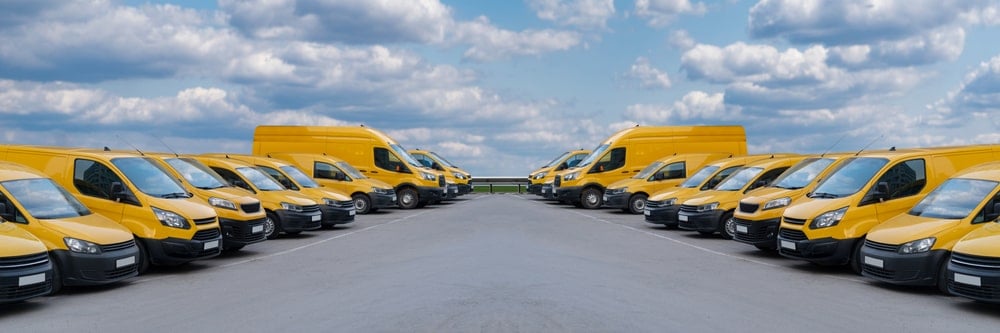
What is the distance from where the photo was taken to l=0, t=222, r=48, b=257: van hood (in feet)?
30.3

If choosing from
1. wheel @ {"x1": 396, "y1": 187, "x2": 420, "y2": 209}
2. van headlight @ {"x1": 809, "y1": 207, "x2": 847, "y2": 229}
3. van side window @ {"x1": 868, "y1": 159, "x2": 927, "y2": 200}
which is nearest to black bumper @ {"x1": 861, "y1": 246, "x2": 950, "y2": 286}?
van headlight @ {"x1": 809, "y1": 207, "x2": 847, "y2": 229}

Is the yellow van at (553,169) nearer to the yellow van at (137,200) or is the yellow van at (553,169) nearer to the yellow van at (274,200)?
the yellow van at (274,200)

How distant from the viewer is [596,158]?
96.7 ft

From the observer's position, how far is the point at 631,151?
29422 mm

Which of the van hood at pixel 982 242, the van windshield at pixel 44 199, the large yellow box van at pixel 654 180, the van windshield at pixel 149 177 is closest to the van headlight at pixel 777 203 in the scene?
the van hood at pixel 982 242

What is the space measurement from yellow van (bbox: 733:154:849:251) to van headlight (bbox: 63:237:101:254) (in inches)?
391

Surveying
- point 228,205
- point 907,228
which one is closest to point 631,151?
point 228,205

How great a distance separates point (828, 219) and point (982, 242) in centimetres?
304

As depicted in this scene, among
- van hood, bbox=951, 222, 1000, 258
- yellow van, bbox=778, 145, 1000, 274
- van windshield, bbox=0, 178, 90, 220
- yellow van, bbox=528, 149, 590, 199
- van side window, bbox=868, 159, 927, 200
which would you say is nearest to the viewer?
van hood, bbox=951, 222, 1000, 258

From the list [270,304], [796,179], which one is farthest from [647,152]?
[270,304]

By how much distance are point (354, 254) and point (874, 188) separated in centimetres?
812

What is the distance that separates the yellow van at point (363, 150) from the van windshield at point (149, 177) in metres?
15.6

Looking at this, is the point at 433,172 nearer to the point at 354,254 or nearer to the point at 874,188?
the point at 354,254

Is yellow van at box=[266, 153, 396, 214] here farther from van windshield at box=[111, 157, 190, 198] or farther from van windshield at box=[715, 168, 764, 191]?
van windshield at box=[715, 168, 764, 191]
